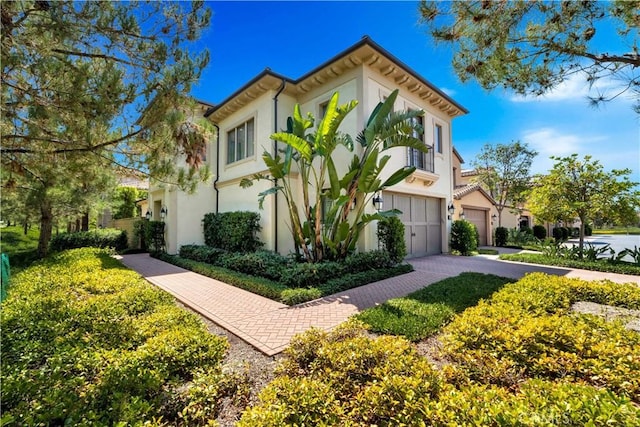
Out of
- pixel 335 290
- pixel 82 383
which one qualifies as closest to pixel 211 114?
pixel 335 290

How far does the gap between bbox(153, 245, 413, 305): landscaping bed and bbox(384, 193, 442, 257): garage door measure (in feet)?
9.70

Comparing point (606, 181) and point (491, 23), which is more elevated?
point (491, 23)

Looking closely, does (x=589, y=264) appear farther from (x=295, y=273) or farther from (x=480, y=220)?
(x=295, y=273)

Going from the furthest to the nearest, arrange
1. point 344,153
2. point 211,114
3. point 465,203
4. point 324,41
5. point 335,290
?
point 465,203
point 211,114
point 344,153
point 324,41
point 335,290

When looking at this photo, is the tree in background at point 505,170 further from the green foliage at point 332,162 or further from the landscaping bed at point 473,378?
the landscaping bed at point 473,378

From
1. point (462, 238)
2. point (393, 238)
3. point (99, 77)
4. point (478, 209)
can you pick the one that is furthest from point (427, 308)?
point (478, 209)

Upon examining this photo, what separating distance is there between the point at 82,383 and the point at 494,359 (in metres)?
4.41

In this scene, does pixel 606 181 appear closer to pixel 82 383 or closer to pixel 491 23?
pixel 491 23

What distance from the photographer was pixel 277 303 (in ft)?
21.7

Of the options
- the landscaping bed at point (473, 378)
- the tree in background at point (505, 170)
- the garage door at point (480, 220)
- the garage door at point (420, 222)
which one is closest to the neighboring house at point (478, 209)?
the garage door at point (480, 220)

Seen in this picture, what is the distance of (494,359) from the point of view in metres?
3.36

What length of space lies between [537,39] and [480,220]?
17.1 metres

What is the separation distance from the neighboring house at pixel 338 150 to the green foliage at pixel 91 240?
5157 millimetres

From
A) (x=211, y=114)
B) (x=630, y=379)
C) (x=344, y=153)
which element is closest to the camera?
(x=630, y=379)
